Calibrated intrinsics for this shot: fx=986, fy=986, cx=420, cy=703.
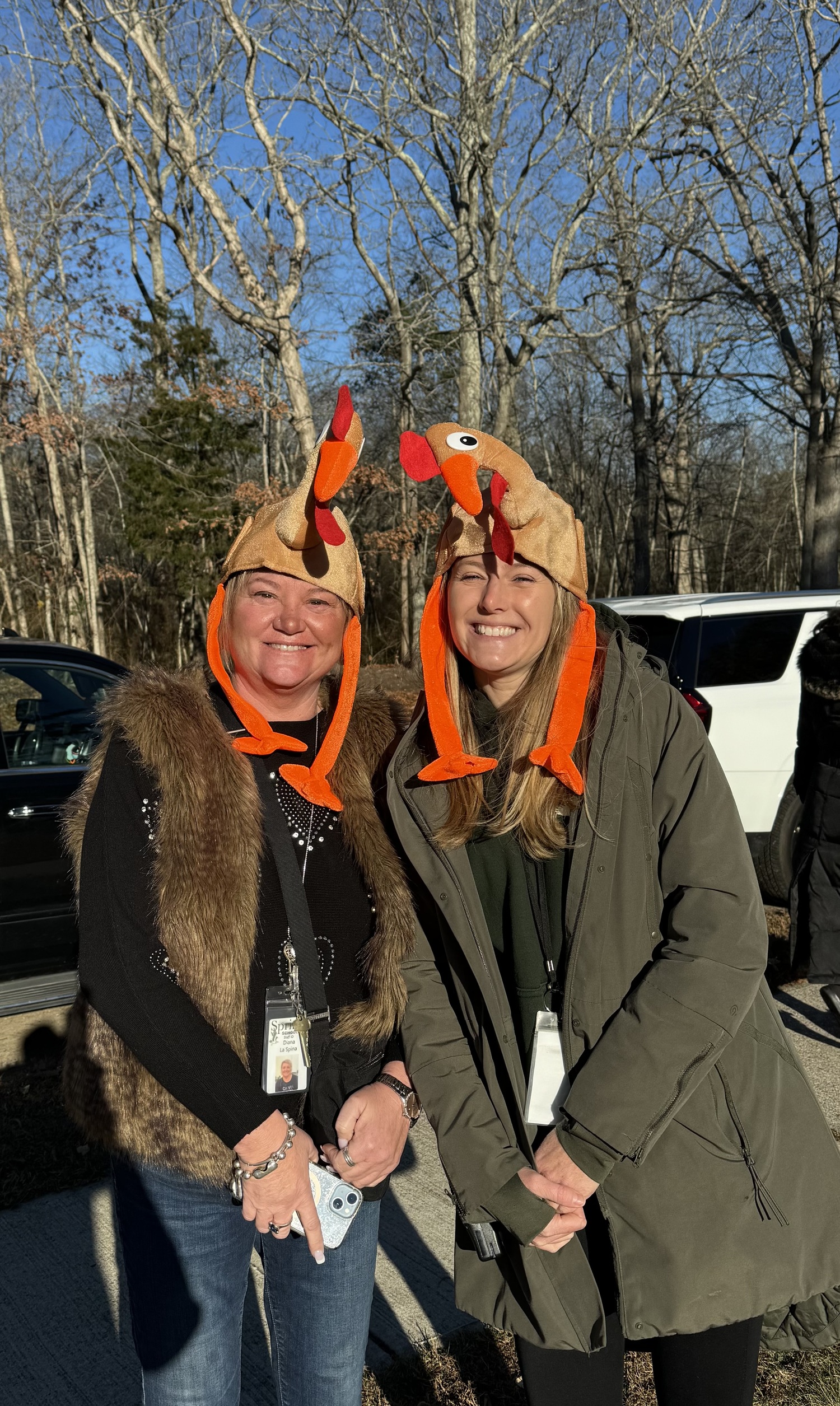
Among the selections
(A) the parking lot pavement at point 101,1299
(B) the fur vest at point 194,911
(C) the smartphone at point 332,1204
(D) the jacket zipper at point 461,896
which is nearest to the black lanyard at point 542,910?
(D) the jacket zipper at point 461,896

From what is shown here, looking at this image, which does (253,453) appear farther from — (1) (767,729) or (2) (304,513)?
(2) (304,513)

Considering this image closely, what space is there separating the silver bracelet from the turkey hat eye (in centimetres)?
120

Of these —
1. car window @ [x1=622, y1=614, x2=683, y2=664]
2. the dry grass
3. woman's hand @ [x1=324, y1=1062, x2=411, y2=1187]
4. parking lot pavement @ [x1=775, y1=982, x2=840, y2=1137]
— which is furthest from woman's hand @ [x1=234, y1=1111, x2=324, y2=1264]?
car window @ [x1=622, y1=614, x2=683, y2=664]

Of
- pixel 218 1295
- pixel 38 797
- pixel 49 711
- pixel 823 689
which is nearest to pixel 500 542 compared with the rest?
→ pixel 218 1295

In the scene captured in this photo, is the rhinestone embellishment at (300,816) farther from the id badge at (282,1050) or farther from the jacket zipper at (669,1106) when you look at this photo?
the jacket zipper at (669,1106)

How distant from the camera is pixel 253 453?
2083 cm

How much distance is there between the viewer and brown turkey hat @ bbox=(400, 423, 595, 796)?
1.77m

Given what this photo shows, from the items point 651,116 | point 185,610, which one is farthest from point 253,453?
point 651,116

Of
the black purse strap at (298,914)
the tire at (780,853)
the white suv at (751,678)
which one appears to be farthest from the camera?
the white suv at (751,678)

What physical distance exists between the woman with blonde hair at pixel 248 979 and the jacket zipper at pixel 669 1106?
0.46 meters

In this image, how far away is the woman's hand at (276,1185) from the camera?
60.8 inches

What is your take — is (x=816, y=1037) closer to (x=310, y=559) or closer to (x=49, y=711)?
(x=310, y=559)

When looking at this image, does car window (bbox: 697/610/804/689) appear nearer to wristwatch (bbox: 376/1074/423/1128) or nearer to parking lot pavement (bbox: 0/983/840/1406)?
parking lot pavement (bbox: 0/983/840/1406)

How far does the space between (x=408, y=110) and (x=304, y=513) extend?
15.7 metres
